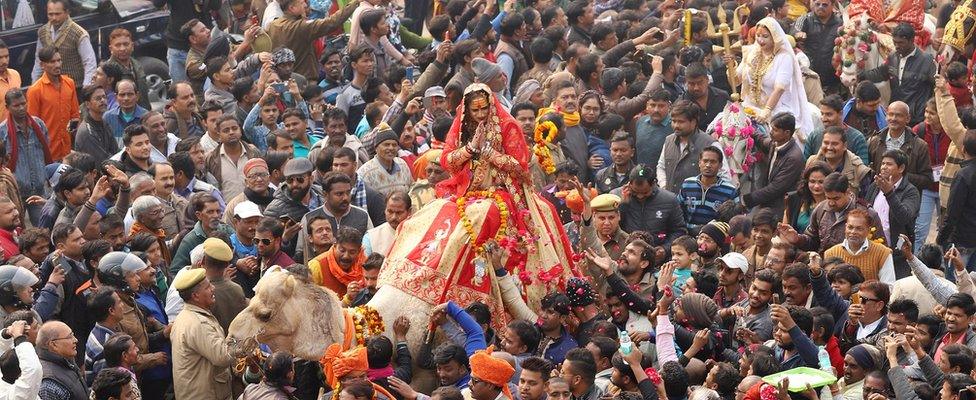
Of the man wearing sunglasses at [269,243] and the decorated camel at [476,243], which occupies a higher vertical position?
the decorated camel at [476,243]

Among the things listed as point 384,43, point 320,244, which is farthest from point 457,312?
point 384,43

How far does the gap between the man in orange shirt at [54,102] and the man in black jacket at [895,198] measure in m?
7.66

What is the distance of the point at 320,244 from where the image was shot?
652 inches

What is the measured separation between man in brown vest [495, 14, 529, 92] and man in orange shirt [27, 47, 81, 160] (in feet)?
14.9

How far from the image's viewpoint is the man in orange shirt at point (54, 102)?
20.0 meters

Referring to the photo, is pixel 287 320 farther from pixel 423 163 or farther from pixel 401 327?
pixel 423 163

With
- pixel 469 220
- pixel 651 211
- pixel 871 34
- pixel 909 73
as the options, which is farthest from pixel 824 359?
pixel 871 34

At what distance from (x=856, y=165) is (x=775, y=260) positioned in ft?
8.87

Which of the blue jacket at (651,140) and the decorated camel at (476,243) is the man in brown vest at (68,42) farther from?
the decorated camel at (476,243)

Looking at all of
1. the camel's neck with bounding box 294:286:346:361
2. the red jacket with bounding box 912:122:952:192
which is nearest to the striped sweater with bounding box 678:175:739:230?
the red jacket with bounding box 912:122:952:192

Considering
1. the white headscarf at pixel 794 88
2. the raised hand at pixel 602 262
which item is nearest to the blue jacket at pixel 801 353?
the raised hand at pixel 602 262

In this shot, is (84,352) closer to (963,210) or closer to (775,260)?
(775,260)

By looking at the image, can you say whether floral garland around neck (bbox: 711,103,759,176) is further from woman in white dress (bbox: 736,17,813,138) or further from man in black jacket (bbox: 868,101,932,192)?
man in black jacket (bbox: 868,101,932,192)

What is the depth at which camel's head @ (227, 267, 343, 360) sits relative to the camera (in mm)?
13633
